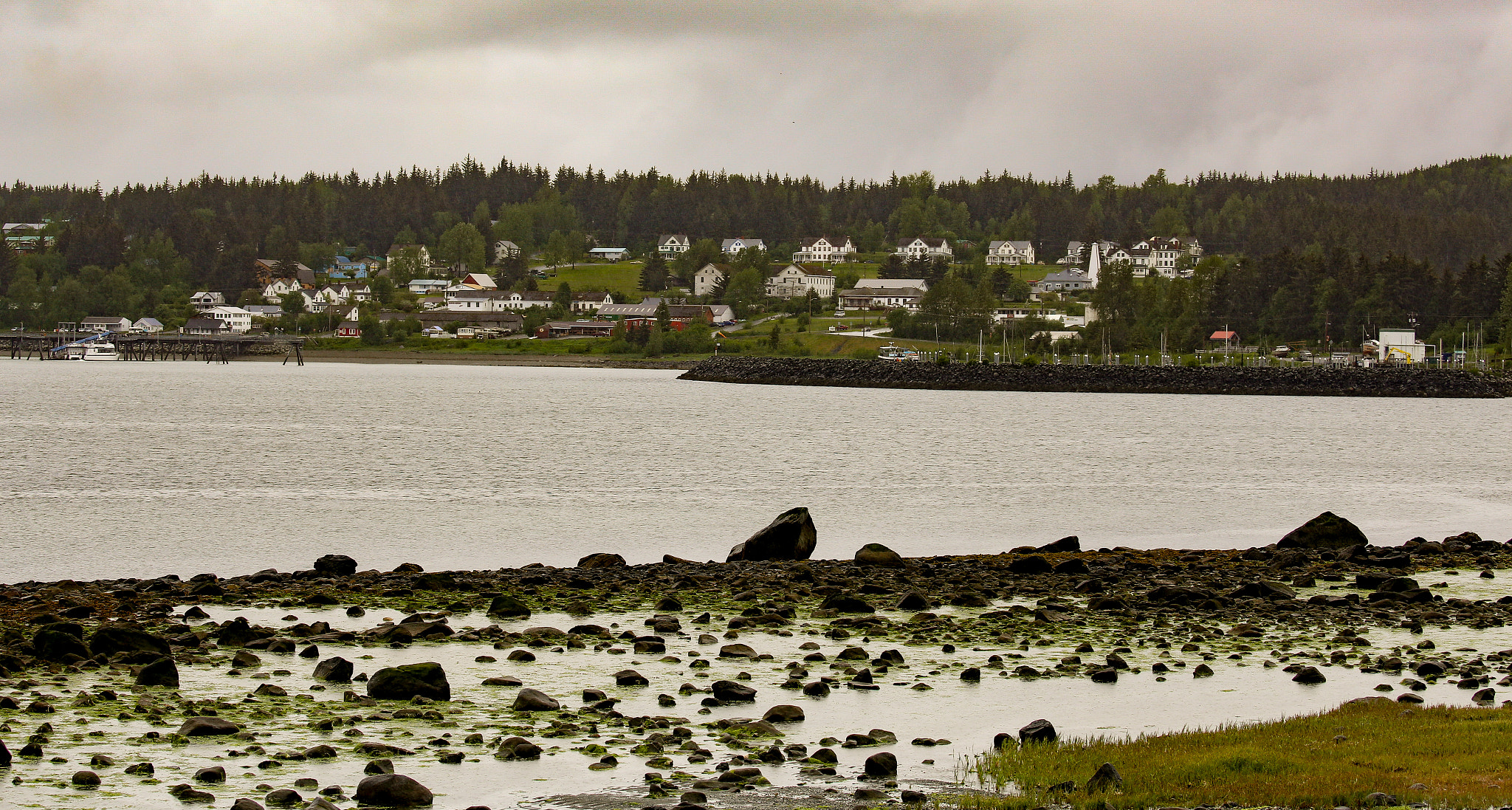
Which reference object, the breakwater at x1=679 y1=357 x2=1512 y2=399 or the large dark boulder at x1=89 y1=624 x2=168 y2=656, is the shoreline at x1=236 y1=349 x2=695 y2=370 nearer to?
the breakwater at x1=679 y1=357 x2=1512 y2=399

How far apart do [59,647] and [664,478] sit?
3040cm

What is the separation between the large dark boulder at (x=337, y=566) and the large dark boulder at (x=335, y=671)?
9.10m

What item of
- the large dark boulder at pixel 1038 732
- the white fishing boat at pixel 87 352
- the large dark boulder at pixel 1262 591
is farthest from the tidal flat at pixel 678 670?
the white fishing boat at pixel 87 352

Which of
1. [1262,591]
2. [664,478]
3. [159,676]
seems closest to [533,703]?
[159,676]

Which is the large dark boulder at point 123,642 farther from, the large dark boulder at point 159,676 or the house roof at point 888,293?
the house roof at point 888,293

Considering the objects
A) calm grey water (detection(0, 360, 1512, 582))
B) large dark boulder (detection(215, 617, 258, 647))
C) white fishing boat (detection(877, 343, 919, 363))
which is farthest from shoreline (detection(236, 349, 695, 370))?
large dark boulder (detection(215, 617, 258, 647))

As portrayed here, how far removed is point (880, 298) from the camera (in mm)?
196750

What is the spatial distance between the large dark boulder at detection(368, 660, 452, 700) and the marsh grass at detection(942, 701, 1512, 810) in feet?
17.9

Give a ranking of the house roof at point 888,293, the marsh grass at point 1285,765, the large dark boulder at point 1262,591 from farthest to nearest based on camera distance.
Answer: the house roof at point 888,293, the large dark boulder at point 1262,591, the marsh grass at point 1285,765

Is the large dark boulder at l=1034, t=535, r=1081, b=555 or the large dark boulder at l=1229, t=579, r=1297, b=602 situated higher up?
the large dark boulder at l=1229, t=579, r=1297, b=602

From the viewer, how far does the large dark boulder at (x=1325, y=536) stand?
26906 mm

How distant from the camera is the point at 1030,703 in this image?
45.9 feet

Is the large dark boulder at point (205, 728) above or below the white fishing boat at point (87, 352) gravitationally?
below

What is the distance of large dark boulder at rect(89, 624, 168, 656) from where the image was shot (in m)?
15.5
